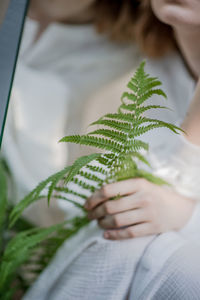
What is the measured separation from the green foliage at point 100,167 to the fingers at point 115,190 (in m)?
0.01

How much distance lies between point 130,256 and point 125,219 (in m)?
0.08

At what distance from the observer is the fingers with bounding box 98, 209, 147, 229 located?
79 centimetres

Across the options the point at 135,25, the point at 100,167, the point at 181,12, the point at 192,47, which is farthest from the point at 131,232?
the point at 135,25

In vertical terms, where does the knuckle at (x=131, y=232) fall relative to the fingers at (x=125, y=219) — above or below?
below

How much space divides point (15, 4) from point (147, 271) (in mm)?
543

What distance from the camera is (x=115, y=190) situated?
0.78m

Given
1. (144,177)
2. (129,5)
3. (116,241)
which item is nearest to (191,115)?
(144,177)

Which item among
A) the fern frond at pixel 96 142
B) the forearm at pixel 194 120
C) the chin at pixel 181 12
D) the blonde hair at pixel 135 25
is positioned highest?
the blonde hair at pixel 135 25

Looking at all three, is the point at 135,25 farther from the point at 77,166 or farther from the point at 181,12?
the point at 77,166

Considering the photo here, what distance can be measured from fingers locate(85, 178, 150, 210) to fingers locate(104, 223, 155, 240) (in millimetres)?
69

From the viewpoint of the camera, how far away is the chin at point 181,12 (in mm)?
796

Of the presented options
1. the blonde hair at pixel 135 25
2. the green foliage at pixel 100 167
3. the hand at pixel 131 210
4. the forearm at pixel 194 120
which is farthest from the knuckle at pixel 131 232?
the blonde hair at pixel 135 25

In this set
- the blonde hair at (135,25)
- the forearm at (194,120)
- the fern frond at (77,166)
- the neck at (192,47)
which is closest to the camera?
the fern frond at (77,166)

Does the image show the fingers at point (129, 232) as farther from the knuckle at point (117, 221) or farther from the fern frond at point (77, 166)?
the fern frond at point (77, 166)
